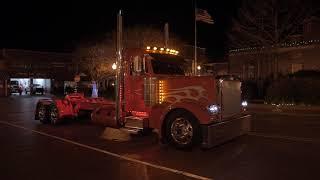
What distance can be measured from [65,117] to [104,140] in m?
4.08

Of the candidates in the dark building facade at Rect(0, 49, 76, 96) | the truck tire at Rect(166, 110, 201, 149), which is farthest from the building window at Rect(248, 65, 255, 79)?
the truck tire at Rect(166, 110, 201, 149)

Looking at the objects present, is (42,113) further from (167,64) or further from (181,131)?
(181,131)

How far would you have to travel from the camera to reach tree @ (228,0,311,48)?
34.3 m

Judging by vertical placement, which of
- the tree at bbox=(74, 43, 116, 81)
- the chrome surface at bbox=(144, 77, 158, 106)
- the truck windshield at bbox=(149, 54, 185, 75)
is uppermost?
the tree at bbox=(74, 43, 116, 81)

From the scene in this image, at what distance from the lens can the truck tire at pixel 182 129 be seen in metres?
10.4

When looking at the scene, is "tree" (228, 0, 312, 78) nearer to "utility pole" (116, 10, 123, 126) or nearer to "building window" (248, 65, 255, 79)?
"building window" (248, 65, 255, 79)

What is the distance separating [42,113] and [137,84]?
6556 mm

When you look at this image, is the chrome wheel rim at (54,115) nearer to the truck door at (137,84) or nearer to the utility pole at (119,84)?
the utility pole at (119,84)

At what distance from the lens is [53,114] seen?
16547 mm

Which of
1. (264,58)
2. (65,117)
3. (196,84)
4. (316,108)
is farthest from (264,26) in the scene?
(196,84)

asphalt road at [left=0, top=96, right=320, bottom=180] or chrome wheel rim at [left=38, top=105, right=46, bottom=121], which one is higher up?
chrome wheel rim at [left=38, top=105, right=46, bottom=121]

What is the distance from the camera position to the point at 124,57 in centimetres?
1273

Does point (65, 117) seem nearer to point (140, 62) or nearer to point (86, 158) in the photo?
point (140, 62)

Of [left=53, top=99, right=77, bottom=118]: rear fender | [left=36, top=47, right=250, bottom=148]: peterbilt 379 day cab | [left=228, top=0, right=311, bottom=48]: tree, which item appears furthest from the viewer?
[left=228, top=0, right=311, bottom=48]: tree
